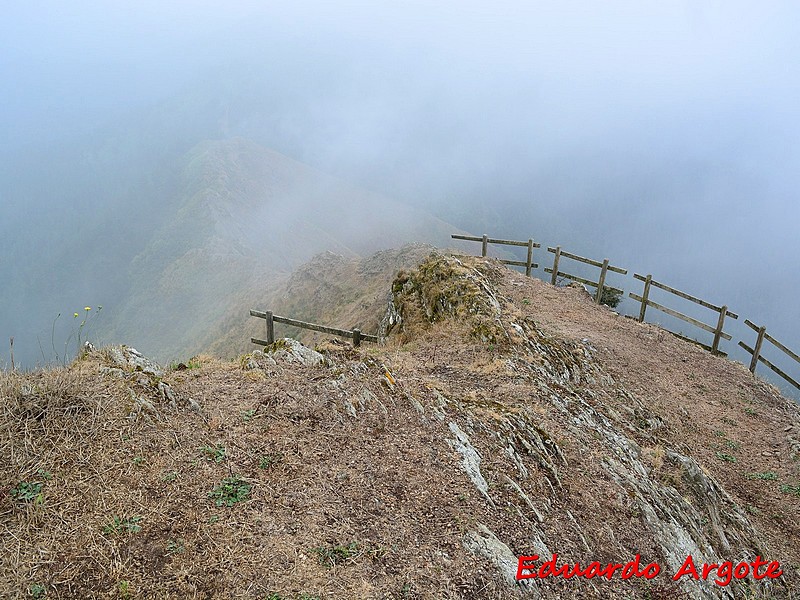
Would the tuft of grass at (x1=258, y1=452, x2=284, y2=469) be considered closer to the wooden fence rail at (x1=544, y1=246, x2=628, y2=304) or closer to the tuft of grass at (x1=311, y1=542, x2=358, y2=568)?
the tuft of grass at (x1=311, y1=542, x2=358, y2=568)

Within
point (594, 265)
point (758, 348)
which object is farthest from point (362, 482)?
point (594, 265)

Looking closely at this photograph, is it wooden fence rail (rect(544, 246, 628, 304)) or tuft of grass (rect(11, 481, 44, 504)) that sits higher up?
tuft of grass (rect(11, 481, 44, 504))

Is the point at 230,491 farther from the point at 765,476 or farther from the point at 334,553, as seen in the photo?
the point at 765,476

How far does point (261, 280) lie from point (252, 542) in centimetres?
3815

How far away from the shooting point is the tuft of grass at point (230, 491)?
563cm

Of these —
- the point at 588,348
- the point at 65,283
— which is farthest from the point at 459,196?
the point at 588,348

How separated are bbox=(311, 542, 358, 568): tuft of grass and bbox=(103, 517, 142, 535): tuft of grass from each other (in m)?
1.92

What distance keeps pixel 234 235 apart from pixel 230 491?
173 ft

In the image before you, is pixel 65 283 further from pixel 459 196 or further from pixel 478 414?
pixel 459 196

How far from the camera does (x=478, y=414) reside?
8.45m

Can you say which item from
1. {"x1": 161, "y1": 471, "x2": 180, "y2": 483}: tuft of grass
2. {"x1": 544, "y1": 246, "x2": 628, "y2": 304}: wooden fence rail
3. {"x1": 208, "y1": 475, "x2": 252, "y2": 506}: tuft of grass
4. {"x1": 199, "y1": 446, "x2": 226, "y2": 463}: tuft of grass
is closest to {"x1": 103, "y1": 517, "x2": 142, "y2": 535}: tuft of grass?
{"x1": 161, "y1": 471, "x2": 180, "y2": 483}: tuft of grass

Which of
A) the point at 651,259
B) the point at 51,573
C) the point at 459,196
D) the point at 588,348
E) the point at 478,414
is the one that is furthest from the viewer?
the point at 651,259

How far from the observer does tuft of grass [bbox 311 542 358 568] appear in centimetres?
504

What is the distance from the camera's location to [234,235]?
54594mm
